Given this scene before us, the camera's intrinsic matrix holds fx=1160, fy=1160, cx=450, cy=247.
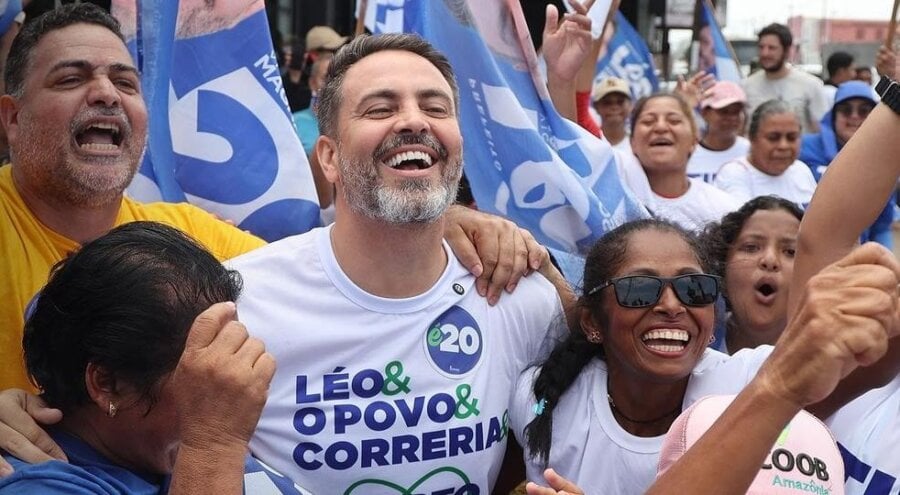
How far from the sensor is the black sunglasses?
2.85 metres

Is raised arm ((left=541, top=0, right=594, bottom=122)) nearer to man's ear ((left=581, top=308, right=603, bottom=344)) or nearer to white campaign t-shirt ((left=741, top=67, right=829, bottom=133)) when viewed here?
man's ear ((left=581, top=308, right=603, bottom=344))

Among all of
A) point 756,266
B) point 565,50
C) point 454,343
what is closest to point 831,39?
point 565,50

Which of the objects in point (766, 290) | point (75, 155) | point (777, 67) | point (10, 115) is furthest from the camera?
point (777, 67)

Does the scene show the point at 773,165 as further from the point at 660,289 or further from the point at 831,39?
the point at 831,39

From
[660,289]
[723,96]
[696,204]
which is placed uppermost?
[660,289]

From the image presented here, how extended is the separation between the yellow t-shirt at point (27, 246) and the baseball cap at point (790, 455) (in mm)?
1370

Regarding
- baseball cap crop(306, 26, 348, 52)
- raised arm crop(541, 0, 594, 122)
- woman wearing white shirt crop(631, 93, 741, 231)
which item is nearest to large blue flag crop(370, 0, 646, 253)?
raised arm crop(541, 0, 594, 122)

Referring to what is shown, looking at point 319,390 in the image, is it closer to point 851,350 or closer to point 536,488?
point 536,488

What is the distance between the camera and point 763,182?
277 inches

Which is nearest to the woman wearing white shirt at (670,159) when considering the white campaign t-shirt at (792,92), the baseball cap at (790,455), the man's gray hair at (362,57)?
the man's gray hair at (362,57)

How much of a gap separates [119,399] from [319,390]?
32.2 inches

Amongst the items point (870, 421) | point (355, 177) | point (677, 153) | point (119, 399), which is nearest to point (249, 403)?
point (119, 399)

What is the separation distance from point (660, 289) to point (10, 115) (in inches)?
74.8

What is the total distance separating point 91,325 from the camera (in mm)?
2059
